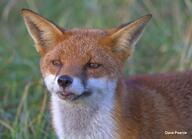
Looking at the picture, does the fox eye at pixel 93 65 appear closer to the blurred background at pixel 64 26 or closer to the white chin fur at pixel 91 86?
the white chin fur at pixel 91 86

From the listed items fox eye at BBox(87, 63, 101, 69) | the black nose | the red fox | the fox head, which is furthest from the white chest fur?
the black nose

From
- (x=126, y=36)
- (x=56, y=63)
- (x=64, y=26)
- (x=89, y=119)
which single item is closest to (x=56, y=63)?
(x=56, y=63)

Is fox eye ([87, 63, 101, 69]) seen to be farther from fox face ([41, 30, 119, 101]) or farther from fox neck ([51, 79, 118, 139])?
fox neck ([51, 79, 118, 139])

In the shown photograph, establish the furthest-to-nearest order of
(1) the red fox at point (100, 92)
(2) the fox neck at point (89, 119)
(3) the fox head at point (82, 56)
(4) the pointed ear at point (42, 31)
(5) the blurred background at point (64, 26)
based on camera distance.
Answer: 1. (5) the blurred background at point (64, 26)
2. (4) the pointed ear at point (42, 31)
3. (2) the fox neck at point (89, 119)
4. (1) the red fox at point (100, 92)
5. (3) the fox head at point (82, 56)

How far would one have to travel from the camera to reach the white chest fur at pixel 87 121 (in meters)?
6.32

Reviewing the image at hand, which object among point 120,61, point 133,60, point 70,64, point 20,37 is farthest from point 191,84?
point 20,37

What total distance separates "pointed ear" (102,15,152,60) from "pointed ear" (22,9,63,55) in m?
0.51

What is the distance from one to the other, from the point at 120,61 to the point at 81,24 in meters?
4.58

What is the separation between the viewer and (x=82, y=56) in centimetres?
614

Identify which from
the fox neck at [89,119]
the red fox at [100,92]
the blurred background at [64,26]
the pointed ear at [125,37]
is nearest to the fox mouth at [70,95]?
the red fox at [100,92]

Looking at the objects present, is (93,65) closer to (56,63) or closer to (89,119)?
(56,63)

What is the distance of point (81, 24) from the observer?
1091 centimetres

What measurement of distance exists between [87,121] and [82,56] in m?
0.65

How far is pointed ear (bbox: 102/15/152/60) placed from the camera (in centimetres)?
634
